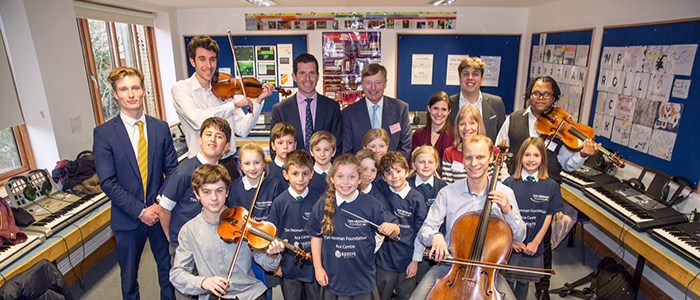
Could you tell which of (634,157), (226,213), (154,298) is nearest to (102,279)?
(154,298)

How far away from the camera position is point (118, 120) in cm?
222

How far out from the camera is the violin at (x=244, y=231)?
6.09 feet

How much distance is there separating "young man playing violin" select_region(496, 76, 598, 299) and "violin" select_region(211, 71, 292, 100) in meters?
1.90

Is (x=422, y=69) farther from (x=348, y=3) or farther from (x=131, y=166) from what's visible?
(x=131, y=166)

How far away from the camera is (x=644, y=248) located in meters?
2.37

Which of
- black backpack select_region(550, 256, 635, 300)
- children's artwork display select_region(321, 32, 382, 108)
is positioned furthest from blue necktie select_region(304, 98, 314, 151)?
children's artwork display select_region(321, 32, 382, 108)

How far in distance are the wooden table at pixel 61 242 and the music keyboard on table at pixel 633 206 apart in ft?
12.1

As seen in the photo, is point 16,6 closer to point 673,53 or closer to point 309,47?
point 309,47

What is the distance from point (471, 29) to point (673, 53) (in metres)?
2.64

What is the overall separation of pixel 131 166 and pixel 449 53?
4.20 metres

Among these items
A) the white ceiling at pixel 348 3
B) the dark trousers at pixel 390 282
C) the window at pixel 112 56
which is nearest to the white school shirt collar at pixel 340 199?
the dark trousers at pixel 390 282

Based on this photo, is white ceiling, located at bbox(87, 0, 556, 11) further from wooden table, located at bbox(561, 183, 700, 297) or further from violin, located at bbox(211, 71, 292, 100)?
wooden table, located at bbox(561, 183, 700, 297)

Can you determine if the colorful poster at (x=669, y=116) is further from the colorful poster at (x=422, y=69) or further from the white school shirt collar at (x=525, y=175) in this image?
the colorful poster at (x=422, y=69)

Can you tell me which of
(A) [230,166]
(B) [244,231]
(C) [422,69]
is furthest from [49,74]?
(C) [422,69]
